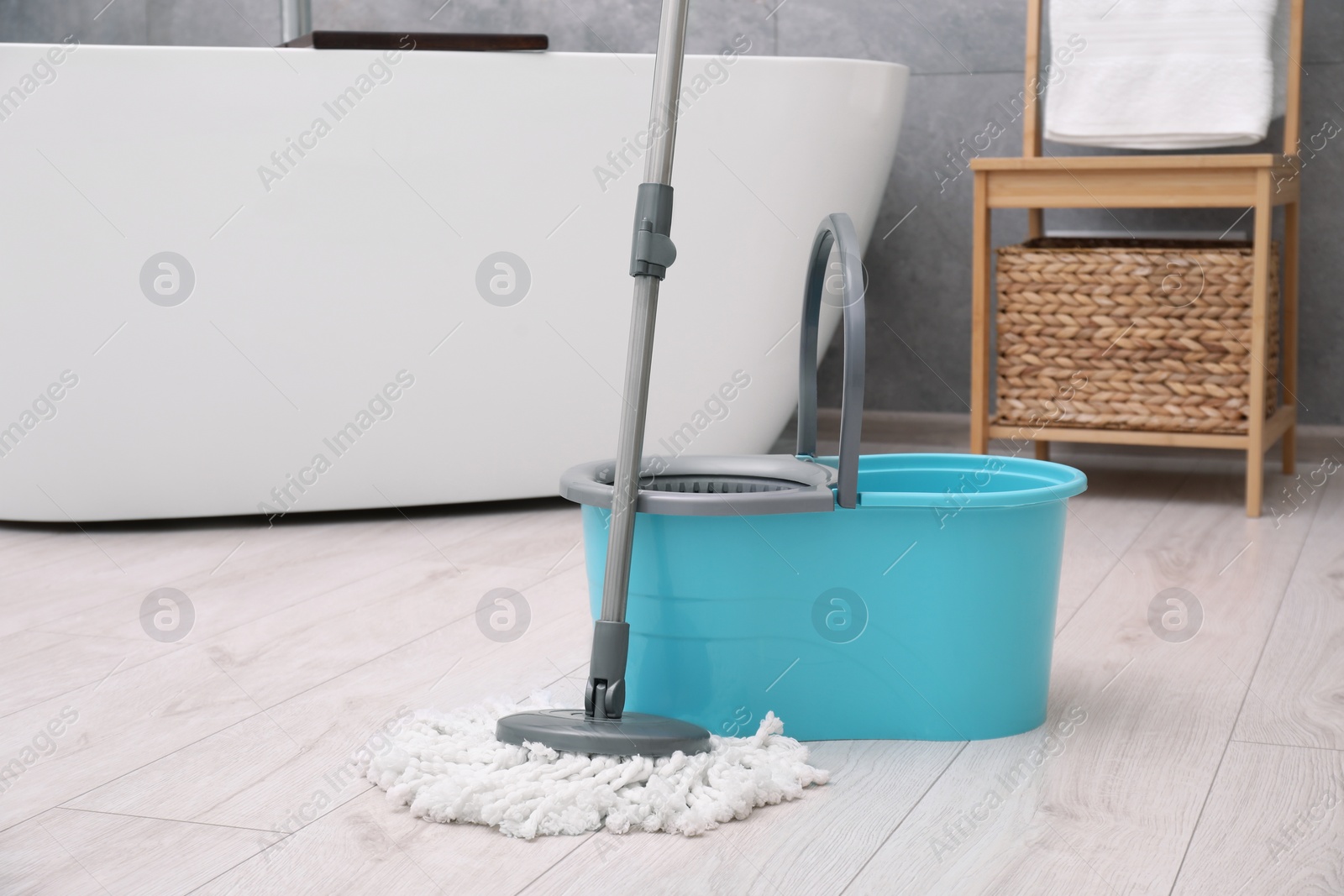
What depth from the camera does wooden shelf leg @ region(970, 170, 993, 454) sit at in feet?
6.26

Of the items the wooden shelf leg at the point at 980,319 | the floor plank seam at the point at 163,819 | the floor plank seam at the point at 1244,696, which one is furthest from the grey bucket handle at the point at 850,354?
the wooden shelf leg at the point at 980,319

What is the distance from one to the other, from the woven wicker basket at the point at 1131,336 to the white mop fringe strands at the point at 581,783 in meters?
1.13

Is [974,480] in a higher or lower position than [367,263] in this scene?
lower

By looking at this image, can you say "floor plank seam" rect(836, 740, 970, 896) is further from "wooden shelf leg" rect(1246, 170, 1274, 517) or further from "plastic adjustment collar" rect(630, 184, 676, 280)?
"wooden shelf leg" rect(1246, 170, 1274, 517)

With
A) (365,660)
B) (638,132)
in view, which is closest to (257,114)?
(638,132)

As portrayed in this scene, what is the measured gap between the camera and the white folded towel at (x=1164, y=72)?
177 centimetres

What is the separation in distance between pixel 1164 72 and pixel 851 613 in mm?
1203

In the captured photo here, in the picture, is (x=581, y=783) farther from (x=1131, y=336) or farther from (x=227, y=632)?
(x=1131, y=336)

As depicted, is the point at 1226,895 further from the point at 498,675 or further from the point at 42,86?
the point at 42,86

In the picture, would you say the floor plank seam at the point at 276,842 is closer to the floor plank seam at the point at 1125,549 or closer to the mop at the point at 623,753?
the mop at the point at 623,753

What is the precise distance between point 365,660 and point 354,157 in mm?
744

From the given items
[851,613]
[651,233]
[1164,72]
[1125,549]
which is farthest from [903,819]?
[1164,72]

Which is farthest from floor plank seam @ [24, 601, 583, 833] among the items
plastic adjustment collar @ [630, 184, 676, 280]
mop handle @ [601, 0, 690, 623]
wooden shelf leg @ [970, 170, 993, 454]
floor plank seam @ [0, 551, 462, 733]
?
wooden shelf leg @ [970, 170, 993, 454]

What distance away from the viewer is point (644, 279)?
2.85 feet
